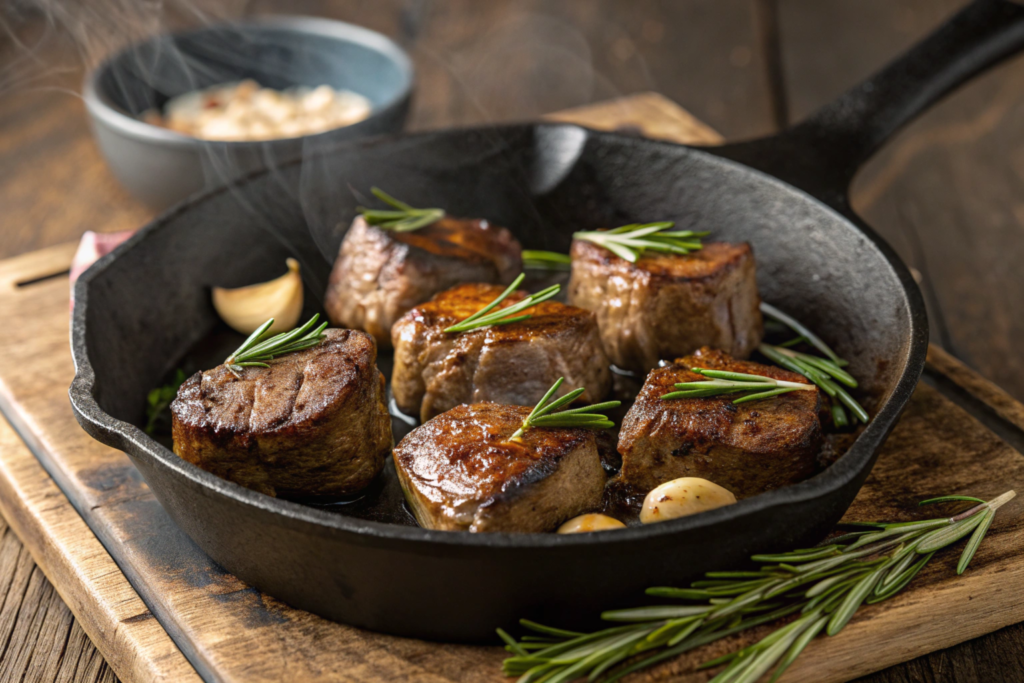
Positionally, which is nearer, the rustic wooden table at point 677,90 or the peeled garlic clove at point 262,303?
the peeled garlic clove at point 262,303

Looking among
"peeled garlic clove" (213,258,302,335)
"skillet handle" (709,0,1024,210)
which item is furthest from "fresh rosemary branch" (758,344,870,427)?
"peeled garlic clove" (213,258,302,335)

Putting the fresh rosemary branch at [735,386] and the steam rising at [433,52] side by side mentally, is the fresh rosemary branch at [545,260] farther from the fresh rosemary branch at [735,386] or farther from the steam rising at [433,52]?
the fresh rosemary branch at [735,386]

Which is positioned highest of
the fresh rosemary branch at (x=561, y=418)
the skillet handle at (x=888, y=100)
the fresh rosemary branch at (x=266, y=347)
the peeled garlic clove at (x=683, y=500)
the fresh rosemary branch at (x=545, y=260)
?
the skillet handle at (x=888, y=100)

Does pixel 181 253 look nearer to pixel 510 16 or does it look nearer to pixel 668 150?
pixel 668 150

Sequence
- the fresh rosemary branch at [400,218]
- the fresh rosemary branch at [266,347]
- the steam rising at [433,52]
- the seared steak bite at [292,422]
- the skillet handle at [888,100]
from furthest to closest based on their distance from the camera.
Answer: the steam rising at [433,52] < the skillet handle at [888,100] < the fresh rosemary branch at [400,218] < the fresh rosemary branch at [266,347] < the seared steak bite at [292,422]

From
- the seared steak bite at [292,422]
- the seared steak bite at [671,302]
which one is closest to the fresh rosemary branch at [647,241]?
the seared steak bite at [671,302]

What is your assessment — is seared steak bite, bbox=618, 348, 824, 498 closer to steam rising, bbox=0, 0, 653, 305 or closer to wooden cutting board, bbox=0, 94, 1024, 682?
wooden cutting board, bbox=0, 94, 1024, 682

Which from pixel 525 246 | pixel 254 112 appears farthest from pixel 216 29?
pixel 525 246
